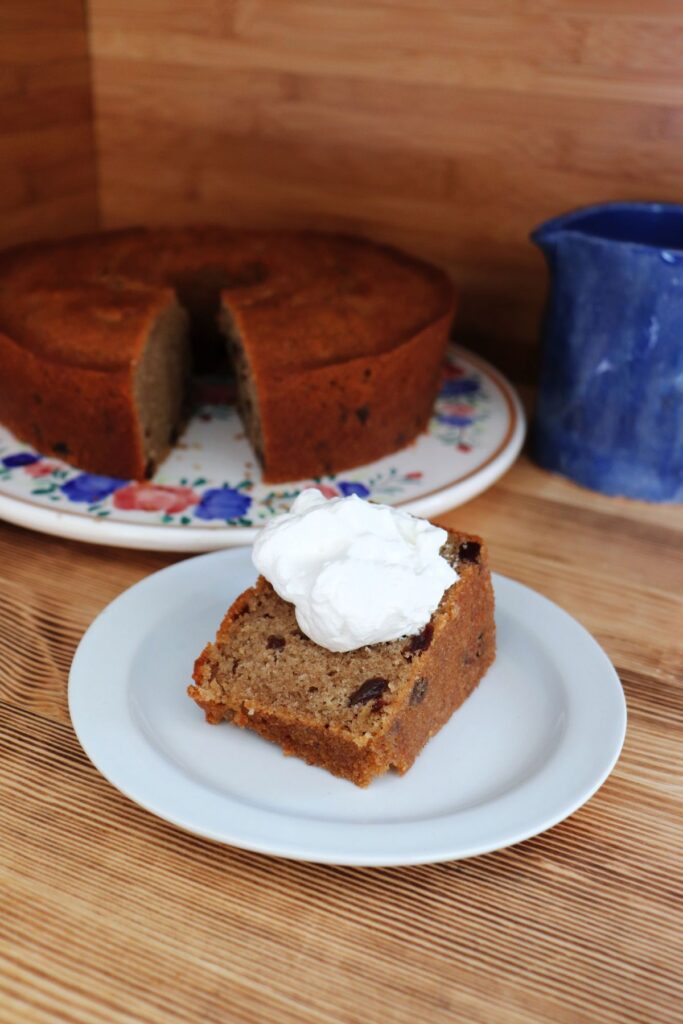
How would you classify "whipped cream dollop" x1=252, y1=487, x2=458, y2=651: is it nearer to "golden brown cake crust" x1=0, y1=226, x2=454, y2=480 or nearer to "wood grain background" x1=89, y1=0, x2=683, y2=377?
"golden brown cake crust" x1=0, y1=226, x2=454, y2=480

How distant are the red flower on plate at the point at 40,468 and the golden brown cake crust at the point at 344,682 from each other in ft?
1.72

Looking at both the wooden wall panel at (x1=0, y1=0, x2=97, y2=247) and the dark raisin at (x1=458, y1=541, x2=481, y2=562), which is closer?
the dark raisin at (x1=458, y1=541, x2=481, y2=562)

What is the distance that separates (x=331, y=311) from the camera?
4.95ft

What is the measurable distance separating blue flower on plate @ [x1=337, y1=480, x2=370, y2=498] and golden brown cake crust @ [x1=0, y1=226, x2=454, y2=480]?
42mm

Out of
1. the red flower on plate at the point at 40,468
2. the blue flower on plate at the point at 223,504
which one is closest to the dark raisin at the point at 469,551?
the blue flower on plate at the point at 223,504

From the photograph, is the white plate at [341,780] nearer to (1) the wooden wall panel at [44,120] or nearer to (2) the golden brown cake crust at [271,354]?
(2) the golden brown cake crust at [271,354]

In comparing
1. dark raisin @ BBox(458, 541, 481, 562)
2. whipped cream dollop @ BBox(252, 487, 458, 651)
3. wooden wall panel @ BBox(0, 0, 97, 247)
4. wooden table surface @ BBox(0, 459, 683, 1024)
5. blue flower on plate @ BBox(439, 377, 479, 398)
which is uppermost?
wooden wall panel @ BBox(0, 0, 97, 247)

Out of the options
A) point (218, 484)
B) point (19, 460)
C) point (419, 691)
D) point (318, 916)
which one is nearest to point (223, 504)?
point (218, 484)

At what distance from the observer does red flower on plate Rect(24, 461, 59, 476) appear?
145 centimetres

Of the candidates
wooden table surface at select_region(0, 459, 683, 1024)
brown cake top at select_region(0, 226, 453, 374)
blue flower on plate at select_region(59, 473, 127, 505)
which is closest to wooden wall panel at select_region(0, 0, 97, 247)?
brown cake top at select_region(0, 226, 453, 374)

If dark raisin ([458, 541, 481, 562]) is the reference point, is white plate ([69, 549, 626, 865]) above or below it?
below

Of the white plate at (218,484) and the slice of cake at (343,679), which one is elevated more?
the slice of cake at (343,679)

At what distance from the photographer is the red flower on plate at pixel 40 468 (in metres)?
1.45

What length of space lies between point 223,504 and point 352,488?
0.62 feet
